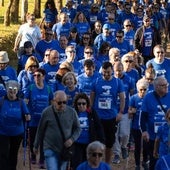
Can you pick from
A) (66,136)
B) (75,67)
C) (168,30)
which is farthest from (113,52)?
(168,30)

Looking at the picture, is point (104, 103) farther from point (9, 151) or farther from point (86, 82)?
point (9, 151)

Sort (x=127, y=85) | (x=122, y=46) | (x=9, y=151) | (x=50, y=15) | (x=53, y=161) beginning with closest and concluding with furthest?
(x=53, y=161) < (x=9, y=151) < (x=127, y=85) < (x=122, y=46) < (x=50, y=15)

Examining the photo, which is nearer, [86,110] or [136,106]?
[86,110]

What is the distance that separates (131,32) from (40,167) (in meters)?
7.10

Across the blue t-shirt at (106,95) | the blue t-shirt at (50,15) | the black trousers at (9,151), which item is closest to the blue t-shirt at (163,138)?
the blue t-shirt at (106,95)

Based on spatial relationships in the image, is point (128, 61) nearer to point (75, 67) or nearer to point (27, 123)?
point (75, 67)

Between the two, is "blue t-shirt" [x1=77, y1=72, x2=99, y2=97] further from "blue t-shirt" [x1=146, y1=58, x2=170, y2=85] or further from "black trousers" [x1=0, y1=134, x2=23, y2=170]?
"blue t-shirt" [x1=146, y1=58, x2=170, y2=85]

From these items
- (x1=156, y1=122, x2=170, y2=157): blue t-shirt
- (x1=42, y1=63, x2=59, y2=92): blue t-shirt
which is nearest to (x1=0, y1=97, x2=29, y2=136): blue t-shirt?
(x1=156, y1=122, x2=170, y2=157): blue t-shirt

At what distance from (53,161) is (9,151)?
1.30 meters

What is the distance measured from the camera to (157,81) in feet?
30.5

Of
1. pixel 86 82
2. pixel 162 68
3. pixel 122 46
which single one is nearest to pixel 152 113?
pixel 86 82

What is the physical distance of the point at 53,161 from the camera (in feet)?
29.7

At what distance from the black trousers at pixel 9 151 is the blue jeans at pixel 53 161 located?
1.07 meters

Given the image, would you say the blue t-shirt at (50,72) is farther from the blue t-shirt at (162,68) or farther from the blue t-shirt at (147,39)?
the blue t-shirt at (147,39)
